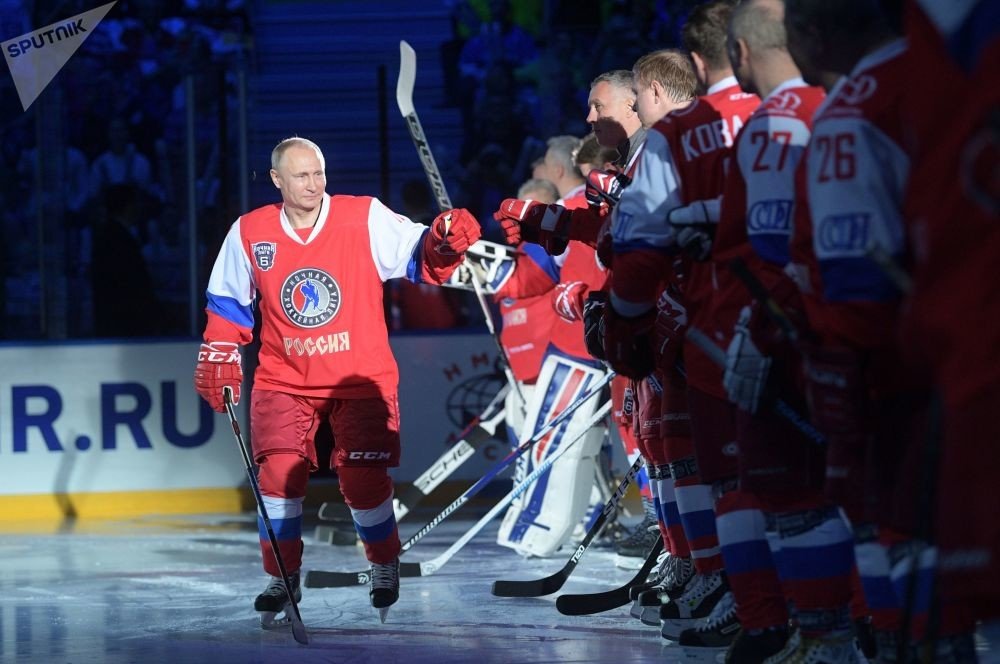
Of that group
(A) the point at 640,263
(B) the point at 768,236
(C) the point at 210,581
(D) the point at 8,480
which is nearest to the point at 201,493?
(D) the point at 8,480

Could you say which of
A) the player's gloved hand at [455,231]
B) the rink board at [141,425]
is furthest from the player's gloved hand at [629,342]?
the rink board at [141,425]

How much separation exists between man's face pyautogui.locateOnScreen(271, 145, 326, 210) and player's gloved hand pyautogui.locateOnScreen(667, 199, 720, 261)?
160cm

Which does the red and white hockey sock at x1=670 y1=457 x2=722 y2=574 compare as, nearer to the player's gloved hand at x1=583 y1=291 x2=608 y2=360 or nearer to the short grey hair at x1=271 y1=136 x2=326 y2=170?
the player's gloved hand at x1=583 y1=291 x2=608 y2=360

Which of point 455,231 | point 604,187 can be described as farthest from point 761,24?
point 455,231

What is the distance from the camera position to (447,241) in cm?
441

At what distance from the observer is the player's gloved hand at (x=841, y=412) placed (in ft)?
7.79

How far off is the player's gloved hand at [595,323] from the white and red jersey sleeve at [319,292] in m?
0.85

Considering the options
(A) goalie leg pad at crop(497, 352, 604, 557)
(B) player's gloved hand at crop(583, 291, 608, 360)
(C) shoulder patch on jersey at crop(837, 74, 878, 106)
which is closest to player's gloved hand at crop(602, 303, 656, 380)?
(B) player's gloved hand at crop(583, 291, 608, 360)

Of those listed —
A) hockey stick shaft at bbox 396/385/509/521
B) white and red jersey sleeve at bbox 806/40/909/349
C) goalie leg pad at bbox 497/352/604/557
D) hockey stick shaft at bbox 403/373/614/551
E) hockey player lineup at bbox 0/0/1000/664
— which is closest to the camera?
hockey player lineup at bbox 0/0/1000/664

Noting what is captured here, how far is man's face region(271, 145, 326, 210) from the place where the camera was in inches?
176

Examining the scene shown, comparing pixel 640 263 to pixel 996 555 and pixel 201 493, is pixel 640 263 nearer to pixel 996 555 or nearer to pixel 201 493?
pixel 996 555

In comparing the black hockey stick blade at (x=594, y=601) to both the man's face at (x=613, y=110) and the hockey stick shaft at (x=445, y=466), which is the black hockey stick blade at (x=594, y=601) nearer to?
the man's face at (x=613, y=110)

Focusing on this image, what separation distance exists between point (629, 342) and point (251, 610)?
6.42ft

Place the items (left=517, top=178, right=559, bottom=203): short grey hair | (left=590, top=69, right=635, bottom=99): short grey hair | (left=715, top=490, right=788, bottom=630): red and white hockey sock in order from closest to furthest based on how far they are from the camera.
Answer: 1. (left=715, top=490, right=788, bottom=630): red and white hockey sock
2. (left=590, top=69, right=635, bottom=99): short grey hair
3. (left=517, top=178, right=559, bottom=203): short grey hair
